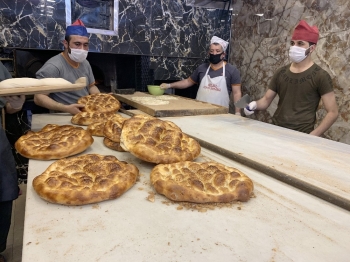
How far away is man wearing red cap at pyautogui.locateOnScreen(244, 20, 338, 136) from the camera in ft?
9.75

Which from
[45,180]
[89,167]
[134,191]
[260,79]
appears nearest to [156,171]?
[134,191]

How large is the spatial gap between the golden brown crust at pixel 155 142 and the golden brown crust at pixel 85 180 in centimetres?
12

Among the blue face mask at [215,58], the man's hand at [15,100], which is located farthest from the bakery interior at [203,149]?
the blue face mask at [215,58]

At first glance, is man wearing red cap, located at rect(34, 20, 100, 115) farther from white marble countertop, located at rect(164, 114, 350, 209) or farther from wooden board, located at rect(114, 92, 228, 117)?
white marble countertop, located at rect(164, 114, 350, 209)

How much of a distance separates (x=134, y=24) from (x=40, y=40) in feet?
5.17

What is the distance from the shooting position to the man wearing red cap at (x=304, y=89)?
9.75ft

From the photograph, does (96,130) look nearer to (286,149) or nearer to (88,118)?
(88,118)

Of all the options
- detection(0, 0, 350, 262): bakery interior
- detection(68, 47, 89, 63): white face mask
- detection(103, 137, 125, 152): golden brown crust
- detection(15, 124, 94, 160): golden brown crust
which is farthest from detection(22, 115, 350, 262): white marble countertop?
detection(68, 47, 89, 63): white face mask

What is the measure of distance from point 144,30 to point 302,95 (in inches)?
119

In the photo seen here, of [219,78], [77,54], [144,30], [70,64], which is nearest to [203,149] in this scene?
[77,54]

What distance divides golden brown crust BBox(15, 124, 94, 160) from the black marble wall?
292cm

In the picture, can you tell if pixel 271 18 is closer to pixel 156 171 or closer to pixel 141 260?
pixel 156 171

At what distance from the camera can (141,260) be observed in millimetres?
816

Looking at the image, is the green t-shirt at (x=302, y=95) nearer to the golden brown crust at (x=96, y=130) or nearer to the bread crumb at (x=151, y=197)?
the golden brown crust at (x=96, y=130)
